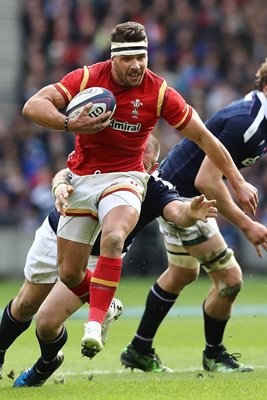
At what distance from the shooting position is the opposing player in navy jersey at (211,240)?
29.8 ft

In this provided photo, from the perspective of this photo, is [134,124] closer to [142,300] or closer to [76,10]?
[142,300]

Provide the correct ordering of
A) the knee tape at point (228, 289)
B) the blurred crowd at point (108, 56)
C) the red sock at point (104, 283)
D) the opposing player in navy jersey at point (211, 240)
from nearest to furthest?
the red sock at point (104, 283)
the opposing player in navy jersey at point (211, 240)
the knee tape at point (228, 289)
the blurred crowd at point (108, 56)

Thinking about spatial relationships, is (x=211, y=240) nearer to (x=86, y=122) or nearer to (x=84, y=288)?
(x=84, y=288)

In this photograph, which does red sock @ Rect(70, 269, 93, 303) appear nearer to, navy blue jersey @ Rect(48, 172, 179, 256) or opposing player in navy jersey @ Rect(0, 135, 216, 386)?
opposing player in navy jersey @ Rect(0, 135, 216, 386)

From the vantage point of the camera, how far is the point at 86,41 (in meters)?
22.8

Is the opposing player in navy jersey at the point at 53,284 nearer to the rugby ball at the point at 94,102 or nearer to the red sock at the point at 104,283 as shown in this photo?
the red sock at the point at 104,283

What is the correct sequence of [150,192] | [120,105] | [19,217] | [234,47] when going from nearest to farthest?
1. [120,105]
2. [150,192]
3. [19,217]
4. [234,47]

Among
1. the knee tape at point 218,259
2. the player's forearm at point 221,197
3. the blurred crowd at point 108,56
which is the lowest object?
the blurred crowd at point 108,56

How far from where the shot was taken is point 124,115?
26.5ft

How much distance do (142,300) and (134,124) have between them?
8769 millimetres

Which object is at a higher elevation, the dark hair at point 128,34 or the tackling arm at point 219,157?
the dark hair at point 128,34

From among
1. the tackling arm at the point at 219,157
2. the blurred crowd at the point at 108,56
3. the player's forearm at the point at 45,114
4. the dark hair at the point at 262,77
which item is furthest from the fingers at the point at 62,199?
the blurred crowd at the point at 108,56

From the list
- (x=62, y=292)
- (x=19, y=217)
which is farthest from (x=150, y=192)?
(x=19, y=217)

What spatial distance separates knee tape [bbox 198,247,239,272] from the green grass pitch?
34.1 inches
